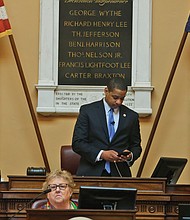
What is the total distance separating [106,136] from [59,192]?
1268mm

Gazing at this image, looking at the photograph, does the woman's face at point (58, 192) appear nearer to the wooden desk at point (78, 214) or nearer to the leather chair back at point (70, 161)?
the wooden desk at point (78, 214)

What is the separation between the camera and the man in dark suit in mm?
6352

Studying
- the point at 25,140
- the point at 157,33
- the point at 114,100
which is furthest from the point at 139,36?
the point at 114,100

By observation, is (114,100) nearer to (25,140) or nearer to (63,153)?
(63,153)

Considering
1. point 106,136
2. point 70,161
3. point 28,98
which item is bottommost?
point 70,161

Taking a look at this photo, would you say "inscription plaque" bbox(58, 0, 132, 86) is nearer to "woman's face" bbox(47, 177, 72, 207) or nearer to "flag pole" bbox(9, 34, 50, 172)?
"flag pole" bbox(9, 34, 50, 172)

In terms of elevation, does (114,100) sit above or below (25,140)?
above

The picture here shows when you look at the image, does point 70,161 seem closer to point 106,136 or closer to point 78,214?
point 106,136

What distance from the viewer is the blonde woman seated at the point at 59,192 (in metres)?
5.27

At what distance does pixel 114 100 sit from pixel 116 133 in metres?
0.29

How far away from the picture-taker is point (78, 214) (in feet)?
14.9

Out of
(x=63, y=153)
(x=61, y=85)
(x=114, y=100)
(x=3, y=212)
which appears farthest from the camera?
(x=61, y=85)

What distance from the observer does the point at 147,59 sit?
28.4 ft

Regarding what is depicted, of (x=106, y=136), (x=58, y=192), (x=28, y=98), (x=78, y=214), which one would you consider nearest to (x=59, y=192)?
(x=58, y=192)
